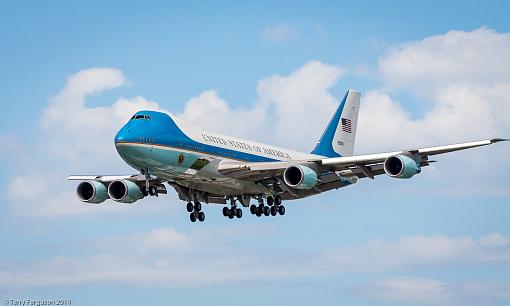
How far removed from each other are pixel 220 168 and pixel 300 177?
543cm

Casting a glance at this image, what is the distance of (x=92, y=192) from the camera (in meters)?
76.8

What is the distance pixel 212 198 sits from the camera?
7744 cm

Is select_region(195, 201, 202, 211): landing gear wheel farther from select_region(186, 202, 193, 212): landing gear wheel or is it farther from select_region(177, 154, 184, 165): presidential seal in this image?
select_region(177, 154, 184, 165): presidential seal

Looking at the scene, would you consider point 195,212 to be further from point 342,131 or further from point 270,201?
point 342,131

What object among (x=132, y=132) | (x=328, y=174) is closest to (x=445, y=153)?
(x=328, y=174)

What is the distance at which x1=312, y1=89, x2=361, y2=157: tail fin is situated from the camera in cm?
8531

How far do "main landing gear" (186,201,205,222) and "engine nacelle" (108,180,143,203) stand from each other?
12.0 ft

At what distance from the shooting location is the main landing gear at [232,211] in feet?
252

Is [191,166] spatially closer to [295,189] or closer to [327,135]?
[295,189]

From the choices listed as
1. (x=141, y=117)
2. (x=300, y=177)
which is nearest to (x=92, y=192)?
(x=141, y=117)

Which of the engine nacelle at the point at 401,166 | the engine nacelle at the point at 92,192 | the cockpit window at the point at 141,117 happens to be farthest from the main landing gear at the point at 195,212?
the engine nacelle at the point at 401,166

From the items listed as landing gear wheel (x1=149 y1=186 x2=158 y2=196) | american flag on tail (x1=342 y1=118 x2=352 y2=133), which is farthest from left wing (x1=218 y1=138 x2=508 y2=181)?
american flag on tail (x1=342 y1=118 x2=352 y2=133)

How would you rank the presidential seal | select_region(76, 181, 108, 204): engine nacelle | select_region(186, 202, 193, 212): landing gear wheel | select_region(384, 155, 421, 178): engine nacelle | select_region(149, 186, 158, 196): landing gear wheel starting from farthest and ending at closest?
select_region(76, 181, 108, 204): engine nacelle < select_region(186, 202, 193, 212): landing gear wheel < select_region(149, 186, 158, 196): landing gear wheel < the presidential seal < select_region(384, 155, 421, 178): engine nacelle

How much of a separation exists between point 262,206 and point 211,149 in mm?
8127
